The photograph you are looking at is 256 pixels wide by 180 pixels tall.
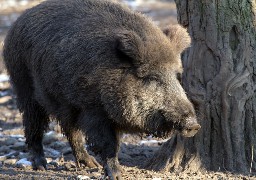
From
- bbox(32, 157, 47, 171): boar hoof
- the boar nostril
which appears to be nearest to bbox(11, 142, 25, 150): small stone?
bbox(32, 157, 47, 171): boar hoof

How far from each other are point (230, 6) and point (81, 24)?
5.02 ft

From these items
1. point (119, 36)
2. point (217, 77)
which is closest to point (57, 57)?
point (119, 36)

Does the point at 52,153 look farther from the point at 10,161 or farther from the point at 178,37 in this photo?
the point at 178,37

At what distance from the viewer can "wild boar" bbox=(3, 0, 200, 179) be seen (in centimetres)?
530

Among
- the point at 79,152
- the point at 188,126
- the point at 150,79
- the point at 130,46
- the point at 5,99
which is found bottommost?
the point at 79,152

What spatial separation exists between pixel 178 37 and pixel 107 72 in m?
0.81

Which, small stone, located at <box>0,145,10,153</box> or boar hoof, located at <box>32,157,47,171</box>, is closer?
boar hoof, located at <box>32,157,47,171</box>

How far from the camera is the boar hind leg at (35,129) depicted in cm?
674

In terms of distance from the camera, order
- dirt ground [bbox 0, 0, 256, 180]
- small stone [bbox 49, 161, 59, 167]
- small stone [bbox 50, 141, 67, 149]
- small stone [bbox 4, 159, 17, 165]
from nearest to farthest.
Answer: dirt ground [bbox 0, 0, 256, 180] < small stone [bbox 49, 161, 59, 167] < small stone [bbox 4, 159, 17, 165] < small stone [bbox 50, 141, 67, 149]

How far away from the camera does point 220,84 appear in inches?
236

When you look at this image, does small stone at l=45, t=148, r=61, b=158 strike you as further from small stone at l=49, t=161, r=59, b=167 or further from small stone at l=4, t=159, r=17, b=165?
Result: small stone at l=4, t=159, r=17, b=165

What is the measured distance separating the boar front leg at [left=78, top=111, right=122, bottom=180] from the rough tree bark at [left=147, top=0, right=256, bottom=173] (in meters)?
0.84

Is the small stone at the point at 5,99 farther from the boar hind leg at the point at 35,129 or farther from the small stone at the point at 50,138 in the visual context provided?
the boar hind leg at the point at 35,129

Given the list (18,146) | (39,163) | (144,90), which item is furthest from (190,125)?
(18,146)
